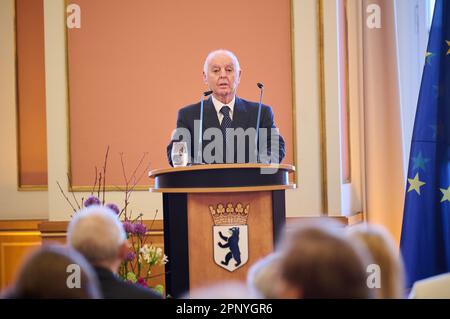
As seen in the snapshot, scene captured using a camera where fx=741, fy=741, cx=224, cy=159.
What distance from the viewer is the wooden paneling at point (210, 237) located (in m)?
3.94

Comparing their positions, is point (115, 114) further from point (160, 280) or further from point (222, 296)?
point (222, 296)

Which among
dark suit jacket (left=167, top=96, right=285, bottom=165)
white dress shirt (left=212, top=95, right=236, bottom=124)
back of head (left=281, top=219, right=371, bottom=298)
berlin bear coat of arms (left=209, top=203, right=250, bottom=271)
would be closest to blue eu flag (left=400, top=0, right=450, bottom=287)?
dark suit jacket (left=167, top=96, right=285, bottom=165)

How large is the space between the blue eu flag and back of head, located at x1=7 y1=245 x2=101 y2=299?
3.82 m

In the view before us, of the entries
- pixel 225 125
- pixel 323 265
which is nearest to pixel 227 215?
pixel 225 125

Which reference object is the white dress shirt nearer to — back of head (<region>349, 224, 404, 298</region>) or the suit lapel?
the suit lapel

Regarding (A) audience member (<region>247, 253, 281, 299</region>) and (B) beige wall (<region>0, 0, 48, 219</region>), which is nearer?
(A) audience member (<region>247, 253, 281, 299</region>)

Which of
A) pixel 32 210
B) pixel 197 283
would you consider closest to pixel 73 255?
pixel 197 283

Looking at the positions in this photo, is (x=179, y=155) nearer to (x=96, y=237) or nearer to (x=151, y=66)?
(x=96, y=237)

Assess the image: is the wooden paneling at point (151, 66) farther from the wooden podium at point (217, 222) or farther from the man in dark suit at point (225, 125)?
the wooden podium at point (217, 222)

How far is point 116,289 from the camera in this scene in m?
2.40

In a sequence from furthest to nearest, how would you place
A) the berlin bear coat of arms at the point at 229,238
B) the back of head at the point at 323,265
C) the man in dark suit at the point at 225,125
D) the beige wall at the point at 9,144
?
the beige wall at the point at 9,144, the man in dark suit at the point at 225,125, the berlin bear coat of arms at the point at 229,238, the back of head at the point at 323,265

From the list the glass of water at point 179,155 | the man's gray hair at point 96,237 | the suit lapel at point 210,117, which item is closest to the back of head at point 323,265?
the man's gray hair at point 96,237

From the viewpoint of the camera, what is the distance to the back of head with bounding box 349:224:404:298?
77.5 inches

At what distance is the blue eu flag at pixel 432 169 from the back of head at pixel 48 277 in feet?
12.5
